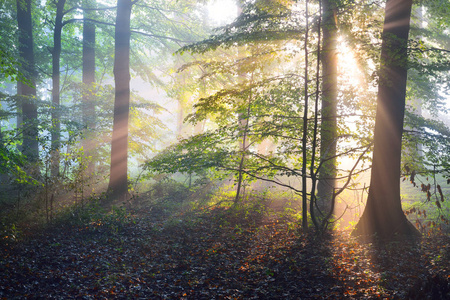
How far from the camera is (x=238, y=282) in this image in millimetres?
6008

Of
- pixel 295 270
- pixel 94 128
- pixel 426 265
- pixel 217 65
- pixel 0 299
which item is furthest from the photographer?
pixel 94 128

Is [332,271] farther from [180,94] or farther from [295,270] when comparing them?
[180,94]

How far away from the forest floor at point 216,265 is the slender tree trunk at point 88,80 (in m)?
8.94

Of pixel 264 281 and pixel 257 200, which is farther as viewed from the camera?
pixel 257 200

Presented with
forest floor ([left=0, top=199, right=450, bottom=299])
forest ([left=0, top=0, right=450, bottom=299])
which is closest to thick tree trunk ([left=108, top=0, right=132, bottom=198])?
forest ([left=0, top=0, right=450, bottom=299])

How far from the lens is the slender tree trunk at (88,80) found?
1652 cm

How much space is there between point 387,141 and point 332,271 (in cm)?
337

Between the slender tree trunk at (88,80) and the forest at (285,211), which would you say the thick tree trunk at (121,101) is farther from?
the slender tree trunk at (88,80)

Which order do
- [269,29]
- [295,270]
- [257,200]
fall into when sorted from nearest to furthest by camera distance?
[295,270] < [269,29] < [257,200]

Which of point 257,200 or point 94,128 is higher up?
point 94,128

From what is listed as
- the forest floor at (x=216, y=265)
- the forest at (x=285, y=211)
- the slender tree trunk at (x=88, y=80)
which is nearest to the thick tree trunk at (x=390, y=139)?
the forest at (x=285, y=211)

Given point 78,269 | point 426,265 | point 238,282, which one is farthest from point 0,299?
point 426,265

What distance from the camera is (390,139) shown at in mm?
7016

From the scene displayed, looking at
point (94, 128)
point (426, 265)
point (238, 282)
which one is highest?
point (94, 128)
